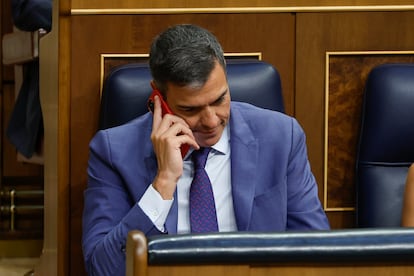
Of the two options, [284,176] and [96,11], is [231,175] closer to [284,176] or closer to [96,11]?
[284,176]

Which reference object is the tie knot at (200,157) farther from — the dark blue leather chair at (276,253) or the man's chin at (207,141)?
the dark blue leather chair at (276,253)

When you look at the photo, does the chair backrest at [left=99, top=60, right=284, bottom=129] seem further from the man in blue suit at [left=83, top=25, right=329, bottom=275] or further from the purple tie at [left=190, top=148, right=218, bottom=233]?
the purple tie at [left=190, top=148, right=218, bottom=233]

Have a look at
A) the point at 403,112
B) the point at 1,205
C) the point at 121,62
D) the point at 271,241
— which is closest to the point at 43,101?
the point at 121,62

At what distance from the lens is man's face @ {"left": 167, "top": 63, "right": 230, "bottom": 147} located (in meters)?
1.70

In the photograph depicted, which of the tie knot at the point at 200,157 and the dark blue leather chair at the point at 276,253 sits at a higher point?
the tie knot at the point at 200,157

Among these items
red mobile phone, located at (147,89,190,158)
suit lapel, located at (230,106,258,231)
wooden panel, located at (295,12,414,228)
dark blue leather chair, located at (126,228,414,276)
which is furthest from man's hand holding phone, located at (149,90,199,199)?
dark blue leather chair, located at (126,228,414,276)

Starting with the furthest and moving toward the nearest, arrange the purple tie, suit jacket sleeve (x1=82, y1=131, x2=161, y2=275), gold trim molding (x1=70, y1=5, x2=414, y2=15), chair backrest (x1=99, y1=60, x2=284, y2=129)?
→ gold trim molding (x1=70, y1=5, x2=414, y2=15) < chair backrest (x1=99, y1=60, x2=284, y2=129) < the purple tie < suit jacket sleeve (x1=82, y1=131, x2=161, y2=275)

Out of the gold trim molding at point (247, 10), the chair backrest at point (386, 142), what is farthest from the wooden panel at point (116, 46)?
the chair backrest at point (386, 142)

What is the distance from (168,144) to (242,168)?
0.55 ft

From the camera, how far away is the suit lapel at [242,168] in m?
A: 1.78

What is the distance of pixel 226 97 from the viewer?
1.71m

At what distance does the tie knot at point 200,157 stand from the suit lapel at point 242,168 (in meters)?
0.05

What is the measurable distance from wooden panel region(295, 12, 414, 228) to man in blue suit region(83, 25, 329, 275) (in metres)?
0.26

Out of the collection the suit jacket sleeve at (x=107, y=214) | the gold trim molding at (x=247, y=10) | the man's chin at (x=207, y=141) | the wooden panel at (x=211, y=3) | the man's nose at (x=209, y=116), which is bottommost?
the suit jacket sleeve at (x=107, y=214)
